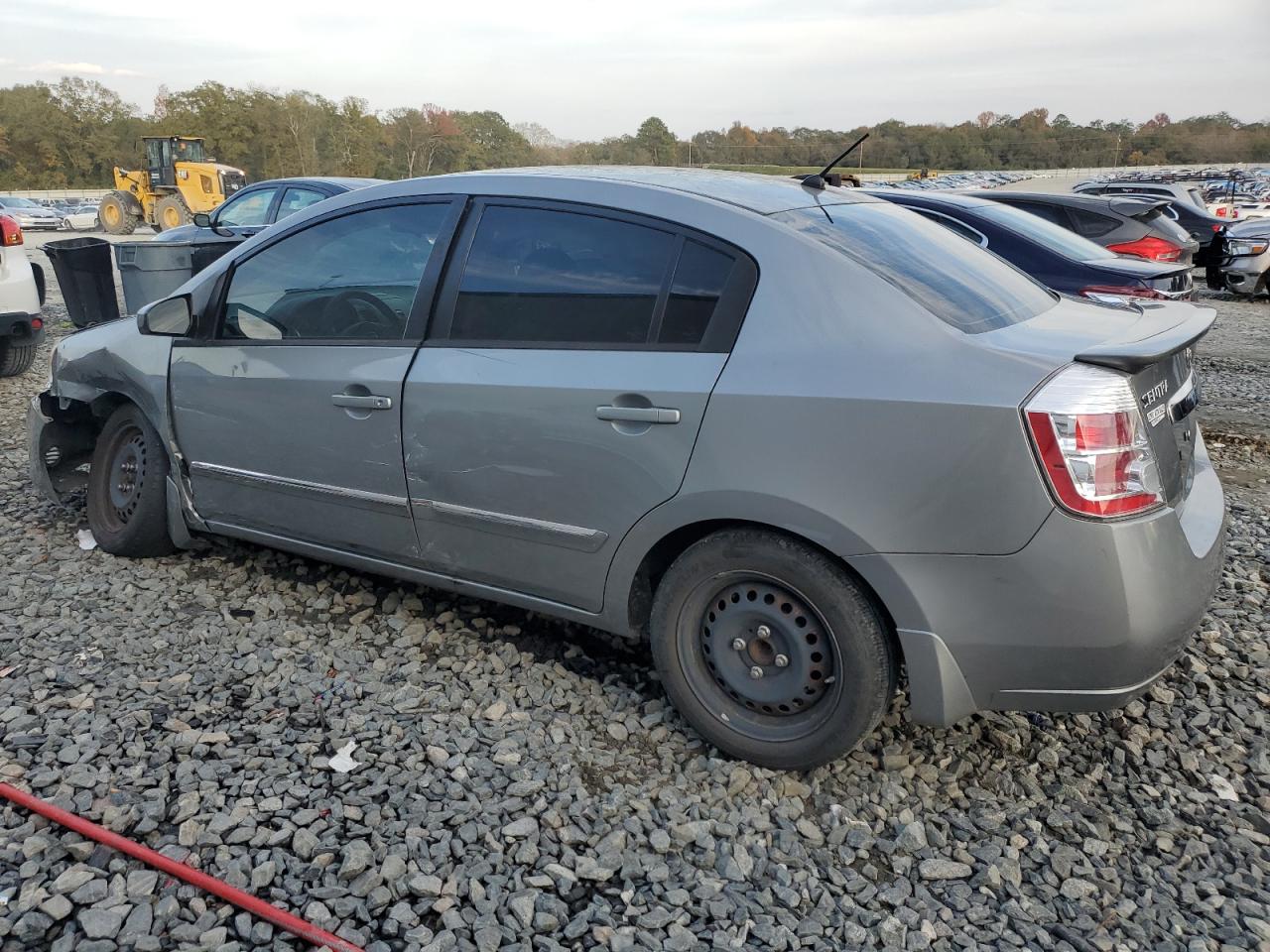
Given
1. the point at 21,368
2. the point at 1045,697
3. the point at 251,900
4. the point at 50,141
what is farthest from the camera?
the point at 50,141

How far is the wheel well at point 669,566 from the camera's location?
2613 mm

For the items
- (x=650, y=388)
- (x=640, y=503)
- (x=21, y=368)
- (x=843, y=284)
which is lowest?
(x=21, y=368)

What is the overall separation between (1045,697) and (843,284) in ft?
3.98

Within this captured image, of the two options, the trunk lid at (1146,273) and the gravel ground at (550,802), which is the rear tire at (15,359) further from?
the trunk lid at (1146,273)

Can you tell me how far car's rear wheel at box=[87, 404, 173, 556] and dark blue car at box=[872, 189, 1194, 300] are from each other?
489 centimetres

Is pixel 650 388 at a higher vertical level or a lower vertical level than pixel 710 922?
higher

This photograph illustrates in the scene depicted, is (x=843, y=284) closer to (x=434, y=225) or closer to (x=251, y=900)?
(x=434, y=225)

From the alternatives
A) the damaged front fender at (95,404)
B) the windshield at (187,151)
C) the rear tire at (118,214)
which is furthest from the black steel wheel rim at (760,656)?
the rear tire at (118,214)

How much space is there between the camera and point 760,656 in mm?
2820

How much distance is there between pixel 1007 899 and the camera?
2381 millimetres

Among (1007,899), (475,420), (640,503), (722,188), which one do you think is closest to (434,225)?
(475,420)

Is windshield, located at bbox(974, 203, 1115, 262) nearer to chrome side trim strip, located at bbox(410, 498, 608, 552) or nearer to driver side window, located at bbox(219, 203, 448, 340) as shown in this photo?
driver side window, located at bbox(219, 203, 448, 340)

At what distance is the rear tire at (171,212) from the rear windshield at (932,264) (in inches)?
1193

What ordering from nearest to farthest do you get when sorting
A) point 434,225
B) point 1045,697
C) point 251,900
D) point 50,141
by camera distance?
point 251,900 < point 1045,697 < point 434,225 < point 50,141
